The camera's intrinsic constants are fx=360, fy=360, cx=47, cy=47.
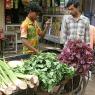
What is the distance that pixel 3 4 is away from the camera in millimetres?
11281

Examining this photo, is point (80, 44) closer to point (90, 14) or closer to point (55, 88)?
point (55, 88)

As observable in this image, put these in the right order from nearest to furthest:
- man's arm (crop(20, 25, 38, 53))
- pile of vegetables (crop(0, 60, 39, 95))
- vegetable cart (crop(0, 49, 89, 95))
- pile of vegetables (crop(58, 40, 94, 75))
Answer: pile of vegetables (crop(0, 60, 39, 95))
vegetable cart (crop(0, 49, 89, 95))
pile of vegetables (crop(58, 40, 94, 75))
man's arm (crop(20, 25, 38, 53))

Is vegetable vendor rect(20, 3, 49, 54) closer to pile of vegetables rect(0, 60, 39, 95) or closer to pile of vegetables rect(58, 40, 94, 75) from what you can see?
pile of vegetables rect(58, 40, 94, 75)

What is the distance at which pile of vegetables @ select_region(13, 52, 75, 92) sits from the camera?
3297 millimetres

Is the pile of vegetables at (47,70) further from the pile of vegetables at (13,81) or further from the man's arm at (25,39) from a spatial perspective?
the man's arm at (25,39)

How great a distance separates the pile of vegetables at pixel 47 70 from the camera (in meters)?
3.30

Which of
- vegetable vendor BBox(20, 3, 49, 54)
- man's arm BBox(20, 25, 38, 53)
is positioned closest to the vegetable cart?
man's arm BBox(20, 25, 38, 53)

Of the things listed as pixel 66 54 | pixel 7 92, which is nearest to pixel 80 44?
pixel 66 54

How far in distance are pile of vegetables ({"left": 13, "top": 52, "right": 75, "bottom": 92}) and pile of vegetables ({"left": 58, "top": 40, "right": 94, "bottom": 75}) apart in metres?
0.16

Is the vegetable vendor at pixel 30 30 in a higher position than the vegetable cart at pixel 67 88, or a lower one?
higher

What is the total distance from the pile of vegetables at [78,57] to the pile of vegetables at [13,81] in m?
0.70

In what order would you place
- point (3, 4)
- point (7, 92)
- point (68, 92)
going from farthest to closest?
point (3, 4) → point (68, 92) → point (7, 92)

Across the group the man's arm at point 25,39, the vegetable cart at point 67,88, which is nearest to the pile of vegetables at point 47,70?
the vegetable cart at point 67,88

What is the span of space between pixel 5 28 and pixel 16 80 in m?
8.50
